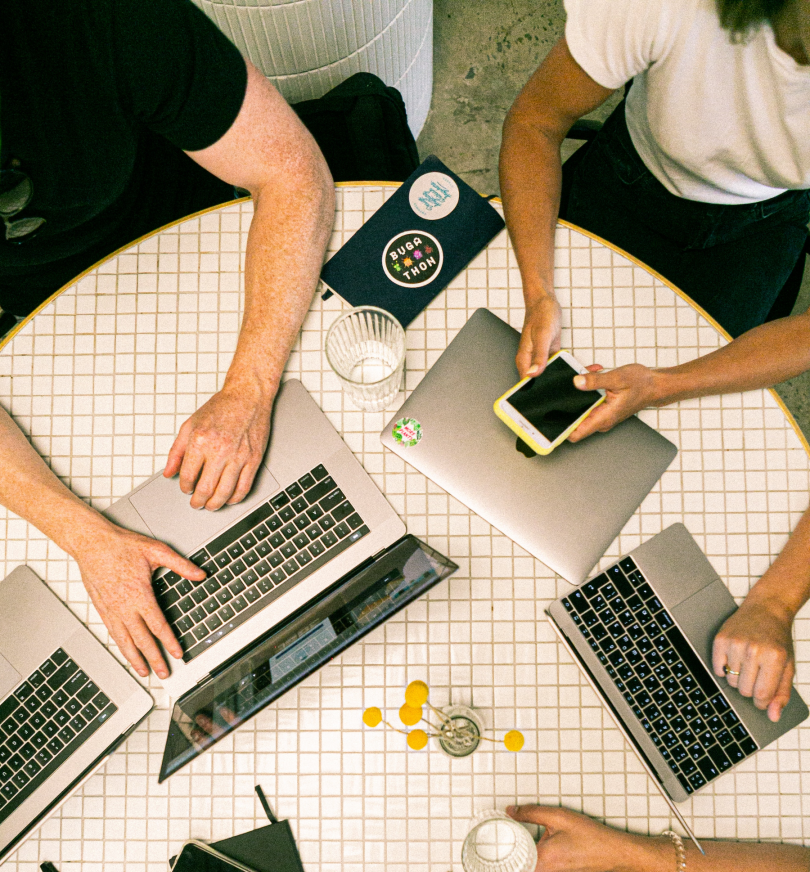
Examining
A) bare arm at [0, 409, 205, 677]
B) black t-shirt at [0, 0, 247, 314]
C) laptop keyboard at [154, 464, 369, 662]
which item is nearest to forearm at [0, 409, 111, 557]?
bare arm at [0, 409, 205, 677]

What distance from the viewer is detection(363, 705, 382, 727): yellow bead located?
0.91m

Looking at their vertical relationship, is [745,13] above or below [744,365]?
above

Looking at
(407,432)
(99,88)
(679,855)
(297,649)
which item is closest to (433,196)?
(407,432)

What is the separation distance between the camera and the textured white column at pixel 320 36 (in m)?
1.21

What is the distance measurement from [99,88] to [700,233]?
105 centimetres

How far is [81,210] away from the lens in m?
1.06

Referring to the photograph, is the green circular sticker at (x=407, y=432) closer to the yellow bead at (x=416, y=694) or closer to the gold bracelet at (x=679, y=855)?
the yellow bead at (x=416, y=694)

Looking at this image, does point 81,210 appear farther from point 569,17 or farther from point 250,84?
point 569,17

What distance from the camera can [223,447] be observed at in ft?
3.11

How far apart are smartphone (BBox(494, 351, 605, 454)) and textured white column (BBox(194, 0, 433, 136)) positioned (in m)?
0.86

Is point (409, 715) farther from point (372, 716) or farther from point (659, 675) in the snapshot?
point (659, 675)

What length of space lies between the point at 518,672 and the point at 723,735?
300mm

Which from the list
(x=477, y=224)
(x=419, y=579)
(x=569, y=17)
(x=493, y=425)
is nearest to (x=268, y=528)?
(x=419, y=579)

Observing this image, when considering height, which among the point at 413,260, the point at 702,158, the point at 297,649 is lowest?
the point at 297,649
